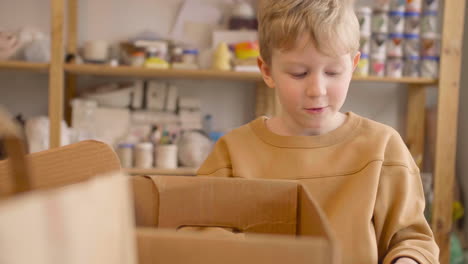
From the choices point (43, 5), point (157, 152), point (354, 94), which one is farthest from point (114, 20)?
point (354, 94)

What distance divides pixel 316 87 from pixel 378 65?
1402 millimetres

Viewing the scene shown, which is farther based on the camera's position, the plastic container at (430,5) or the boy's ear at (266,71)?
the plastic container at (430,5)

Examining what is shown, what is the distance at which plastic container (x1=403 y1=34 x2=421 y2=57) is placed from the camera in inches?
81.2

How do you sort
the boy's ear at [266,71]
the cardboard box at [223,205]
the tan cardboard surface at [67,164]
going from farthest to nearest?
the boy's ear at [266,71] < the cardboard box at [223,205] < the tan cardboard surface at [67,164]

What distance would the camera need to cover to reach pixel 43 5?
2.27 metres

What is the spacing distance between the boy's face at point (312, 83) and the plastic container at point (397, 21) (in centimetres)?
134

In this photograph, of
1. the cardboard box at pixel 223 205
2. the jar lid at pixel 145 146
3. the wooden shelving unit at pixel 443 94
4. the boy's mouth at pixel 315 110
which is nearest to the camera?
the cardboard box at pixel 223 205

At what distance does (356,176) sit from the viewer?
2.45ft

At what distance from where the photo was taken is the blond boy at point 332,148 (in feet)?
2.31

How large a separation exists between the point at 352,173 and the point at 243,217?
0.78ft

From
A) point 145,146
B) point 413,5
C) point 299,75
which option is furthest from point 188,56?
point 299,75

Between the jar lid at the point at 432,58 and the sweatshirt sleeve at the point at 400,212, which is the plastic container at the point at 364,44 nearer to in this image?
the jar lid at the point at 432,58

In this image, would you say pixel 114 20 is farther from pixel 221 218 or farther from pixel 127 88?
pixel 221 218

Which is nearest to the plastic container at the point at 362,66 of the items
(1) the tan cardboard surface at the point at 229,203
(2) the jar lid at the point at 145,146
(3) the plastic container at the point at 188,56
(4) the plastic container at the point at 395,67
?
(4) the plastic container at the point at 395,67
